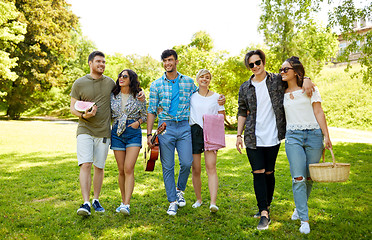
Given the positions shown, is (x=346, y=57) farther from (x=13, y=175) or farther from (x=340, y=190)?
(x=13, y=175)

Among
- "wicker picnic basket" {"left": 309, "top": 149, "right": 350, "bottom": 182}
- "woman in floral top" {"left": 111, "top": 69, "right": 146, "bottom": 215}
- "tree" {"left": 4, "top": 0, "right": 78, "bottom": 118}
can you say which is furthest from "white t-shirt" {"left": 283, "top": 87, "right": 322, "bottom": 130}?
"tree" {"left": 4, "top": 0, "right": 78, "bottom": 118}

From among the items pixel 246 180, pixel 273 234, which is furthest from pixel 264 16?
pixel 273 234

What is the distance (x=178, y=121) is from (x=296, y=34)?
49.5 ft

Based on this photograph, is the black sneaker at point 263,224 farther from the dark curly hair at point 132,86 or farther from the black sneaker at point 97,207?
the dark curly hair at point 132,86

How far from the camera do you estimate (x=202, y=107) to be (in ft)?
15.8

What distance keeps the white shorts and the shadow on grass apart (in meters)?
0.86

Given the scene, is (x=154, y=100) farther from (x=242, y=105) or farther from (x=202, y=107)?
(x=242, y=105)

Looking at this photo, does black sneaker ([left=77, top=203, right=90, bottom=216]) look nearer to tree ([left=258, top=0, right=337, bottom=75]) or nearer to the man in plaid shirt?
the man in plaid shirt

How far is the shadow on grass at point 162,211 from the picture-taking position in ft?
13.3

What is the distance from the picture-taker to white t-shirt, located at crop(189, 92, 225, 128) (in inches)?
189

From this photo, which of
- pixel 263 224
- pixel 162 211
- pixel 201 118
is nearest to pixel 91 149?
pixel 162 211

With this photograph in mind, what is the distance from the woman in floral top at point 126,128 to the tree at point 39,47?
25.1 metres

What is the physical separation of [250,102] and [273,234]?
5.93 feet

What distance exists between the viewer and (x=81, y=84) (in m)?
4.75
